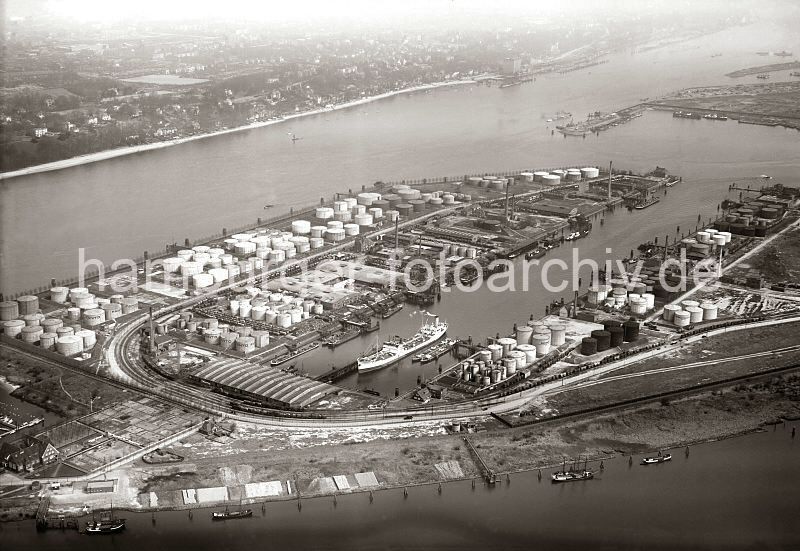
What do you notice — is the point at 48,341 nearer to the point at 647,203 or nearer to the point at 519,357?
the point at 519,357

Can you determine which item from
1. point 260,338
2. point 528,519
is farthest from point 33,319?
point 528,519

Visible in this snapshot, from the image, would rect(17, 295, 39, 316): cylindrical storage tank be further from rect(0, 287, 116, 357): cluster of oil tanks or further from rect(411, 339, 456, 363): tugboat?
rect(411, 339, 456, 363): tugboat

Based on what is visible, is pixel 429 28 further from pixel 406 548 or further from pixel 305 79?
pixel 406 548

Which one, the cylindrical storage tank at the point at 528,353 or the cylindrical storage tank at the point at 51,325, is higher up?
the cylindrical storage tank at the point at 51,325

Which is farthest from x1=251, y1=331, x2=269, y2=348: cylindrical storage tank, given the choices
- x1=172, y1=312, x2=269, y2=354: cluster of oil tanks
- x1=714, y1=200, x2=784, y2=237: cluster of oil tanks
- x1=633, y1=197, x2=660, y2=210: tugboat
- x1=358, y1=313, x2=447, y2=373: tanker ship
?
x1=633, y1=197, x2=660, y2=210: tugboat

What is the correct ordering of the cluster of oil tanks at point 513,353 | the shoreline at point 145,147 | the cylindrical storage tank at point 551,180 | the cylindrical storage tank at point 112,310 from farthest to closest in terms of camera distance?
the shoreline at point 145,147, the cylindrical storage tank at point 551,180, the cylindrical storage tank at point 112,310, the cluster of oil tanks at point 513,353

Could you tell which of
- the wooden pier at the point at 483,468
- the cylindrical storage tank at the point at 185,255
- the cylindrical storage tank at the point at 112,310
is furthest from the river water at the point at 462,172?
the cylindrical storage tank at the point at 112,310

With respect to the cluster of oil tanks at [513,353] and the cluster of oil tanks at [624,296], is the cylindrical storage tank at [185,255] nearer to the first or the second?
the cluster of oil tanks at [513,353]

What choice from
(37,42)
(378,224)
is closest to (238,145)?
(37,42)
